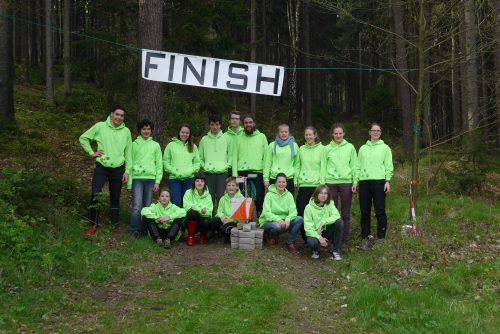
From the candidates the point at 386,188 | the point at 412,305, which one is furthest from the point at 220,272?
the point at 386,188

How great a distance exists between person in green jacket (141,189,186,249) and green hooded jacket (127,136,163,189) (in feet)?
1.67

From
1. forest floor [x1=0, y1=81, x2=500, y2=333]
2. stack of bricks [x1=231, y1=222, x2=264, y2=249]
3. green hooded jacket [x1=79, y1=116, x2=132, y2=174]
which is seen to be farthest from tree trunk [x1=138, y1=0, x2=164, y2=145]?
stack of bricks [x1=231, y1=222, x2=264, y2=249]

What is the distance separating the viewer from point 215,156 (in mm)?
9516

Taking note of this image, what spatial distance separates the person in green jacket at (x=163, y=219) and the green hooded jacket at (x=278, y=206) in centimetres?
138

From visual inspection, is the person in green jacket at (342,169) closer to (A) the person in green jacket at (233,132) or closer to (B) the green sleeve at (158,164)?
(A) the person in green jacket at (233,132)

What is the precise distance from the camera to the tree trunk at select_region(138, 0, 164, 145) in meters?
10.4

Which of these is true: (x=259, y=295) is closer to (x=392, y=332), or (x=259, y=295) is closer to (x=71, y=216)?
(x=392, y=332)

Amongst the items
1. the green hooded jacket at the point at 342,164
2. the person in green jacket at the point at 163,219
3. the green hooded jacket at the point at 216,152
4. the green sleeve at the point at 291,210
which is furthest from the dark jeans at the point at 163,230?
the green hooded jacket at the point at 342,164

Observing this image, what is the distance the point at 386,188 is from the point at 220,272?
10.5 ft

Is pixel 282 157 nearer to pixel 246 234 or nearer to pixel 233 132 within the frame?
pixel 233 132

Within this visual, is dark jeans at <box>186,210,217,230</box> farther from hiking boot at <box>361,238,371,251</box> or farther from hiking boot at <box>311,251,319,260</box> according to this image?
hiking boot at <box>361,238,371,251</box>

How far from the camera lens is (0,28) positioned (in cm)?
1384

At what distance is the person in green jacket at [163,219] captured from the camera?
8.74 meters

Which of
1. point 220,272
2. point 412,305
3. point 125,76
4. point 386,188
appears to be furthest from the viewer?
point 125,76
